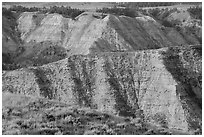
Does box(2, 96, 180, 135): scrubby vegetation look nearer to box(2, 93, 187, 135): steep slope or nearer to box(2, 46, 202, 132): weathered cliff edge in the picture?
box(2, 93, 187, 135): steep slope

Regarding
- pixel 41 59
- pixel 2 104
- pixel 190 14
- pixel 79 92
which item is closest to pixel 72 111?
pixel 2 104

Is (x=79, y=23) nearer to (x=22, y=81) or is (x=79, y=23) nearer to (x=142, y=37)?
(x=142, y=37)

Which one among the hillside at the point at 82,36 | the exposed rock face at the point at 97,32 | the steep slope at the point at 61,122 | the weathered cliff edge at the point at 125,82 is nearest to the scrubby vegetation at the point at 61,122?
the steep slope at the point at 61,122

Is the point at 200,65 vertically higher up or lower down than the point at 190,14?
lower down

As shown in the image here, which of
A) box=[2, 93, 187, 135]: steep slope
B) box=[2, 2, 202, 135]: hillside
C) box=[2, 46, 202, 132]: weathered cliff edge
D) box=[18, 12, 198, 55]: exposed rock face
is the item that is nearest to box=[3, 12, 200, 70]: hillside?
box=[18, 12, 198, 55]: exposed rock face

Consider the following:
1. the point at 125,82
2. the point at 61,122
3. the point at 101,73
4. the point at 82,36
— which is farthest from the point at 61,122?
the point at 82,36

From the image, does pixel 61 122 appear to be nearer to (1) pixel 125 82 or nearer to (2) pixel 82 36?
(1) pixel 125 82

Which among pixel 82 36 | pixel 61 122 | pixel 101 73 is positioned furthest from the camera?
pixel 82 36

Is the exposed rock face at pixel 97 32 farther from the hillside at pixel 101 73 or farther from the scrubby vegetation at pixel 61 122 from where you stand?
the scrubby vegetation at pixel 61 122
